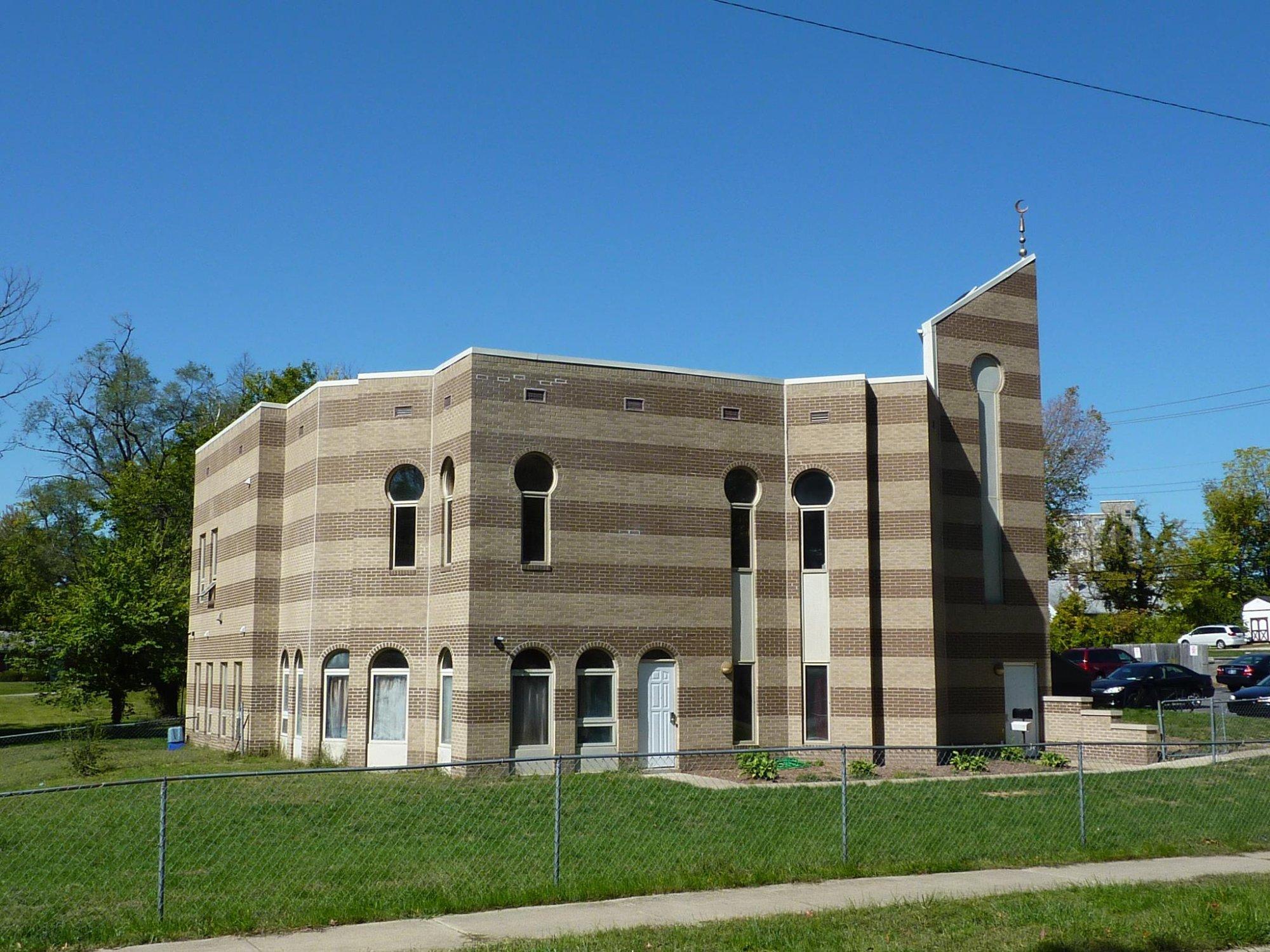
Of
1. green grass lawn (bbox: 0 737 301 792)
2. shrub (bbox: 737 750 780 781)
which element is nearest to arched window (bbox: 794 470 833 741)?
shrub (bbox: 737 750 780 781)

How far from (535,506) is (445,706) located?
4.44 meters

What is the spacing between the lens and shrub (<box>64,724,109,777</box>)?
86.7 feet

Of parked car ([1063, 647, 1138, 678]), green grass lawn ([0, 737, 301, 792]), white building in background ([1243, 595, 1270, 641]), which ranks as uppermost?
white building in background ([1243, 595, 1270, 641])

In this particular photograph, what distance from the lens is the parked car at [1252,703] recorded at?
33.8m

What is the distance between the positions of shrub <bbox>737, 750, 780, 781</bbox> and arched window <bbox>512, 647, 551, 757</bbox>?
12.8 ft

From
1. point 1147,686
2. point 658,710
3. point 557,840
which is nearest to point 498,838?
point 557,840

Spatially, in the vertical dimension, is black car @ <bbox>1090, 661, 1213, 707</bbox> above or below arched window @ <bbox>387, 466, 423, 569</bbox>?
below

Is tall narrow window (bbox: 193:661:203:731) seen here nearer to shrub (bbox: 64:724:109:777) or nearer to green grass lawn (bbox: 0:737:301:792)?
green grass lawn (bbox: 0:737:301:792)

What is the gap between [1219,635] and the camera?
71.6m

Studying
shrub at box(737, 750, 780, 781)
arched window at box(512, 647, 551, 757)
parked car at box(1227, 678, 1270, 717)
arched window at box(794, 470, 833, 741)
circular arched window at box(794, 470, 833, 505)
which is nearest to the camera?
shrub at box(737, 750, 780, 781)

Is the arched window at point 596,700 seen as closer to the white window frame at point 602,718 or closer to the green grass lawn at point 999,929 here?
the white window frame at point 602,718

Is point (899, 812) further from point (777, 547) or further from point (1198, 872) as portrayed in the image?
point (777, 547)

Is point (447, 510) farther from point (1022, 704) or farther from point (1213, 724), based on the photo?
A: point (1213, 724)

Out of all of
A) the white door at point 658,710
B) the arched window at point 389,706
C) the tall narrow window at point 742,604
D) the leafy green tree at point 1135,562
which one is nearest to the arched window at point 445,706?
the arched window at point 389,706
